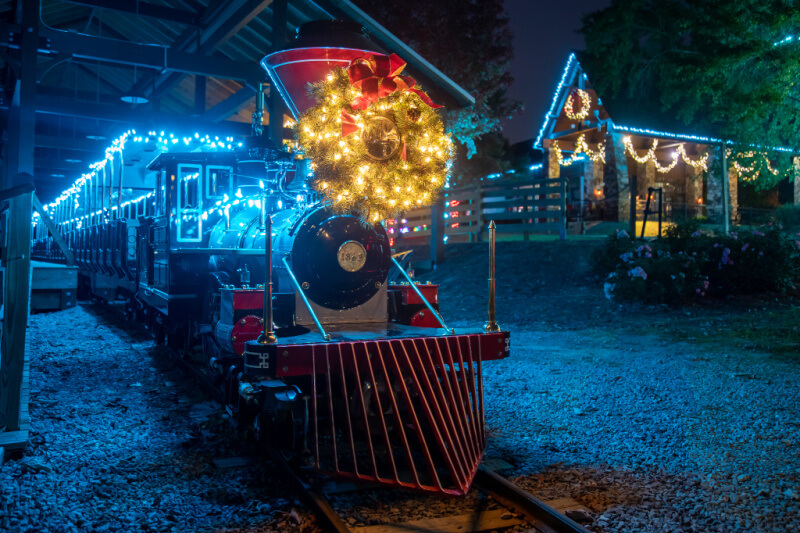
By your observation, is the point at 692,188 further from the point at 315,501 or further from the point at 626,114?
the point at 315,501

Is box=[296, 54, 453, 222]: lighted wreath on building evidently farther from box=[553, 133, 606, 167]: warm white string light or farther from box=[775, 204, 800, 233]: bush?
box=[553, 133, 606, 167]: warm white string light

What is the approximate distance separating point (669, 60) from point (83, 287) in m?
15.3

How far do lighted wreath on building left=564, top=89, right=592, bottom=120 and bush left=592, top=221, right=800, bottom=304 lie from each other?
12.2 m

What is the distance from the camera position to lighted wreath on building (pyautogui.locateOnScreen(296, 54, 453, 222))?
482 cm

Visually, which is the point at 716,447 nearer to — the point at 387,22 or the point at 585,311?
the point at 585,311

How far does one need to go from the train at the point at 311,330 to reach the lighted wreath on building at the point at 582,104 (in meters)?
18.8

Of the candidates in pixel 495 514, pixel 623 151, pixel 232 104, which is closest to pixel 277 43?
pixel 232 104

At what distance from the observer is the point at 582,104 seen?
24062 mm

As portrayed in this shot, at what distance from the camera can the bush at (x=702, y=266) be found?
37.5 ft

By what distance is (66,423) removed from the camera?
5.23m

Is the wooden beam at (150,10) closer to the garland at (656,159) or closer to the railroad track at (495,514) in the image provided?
the railroad track at (495,514)

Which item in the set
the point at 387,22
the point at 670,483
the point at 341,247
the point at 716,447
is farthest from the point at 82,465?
the point at 387,22

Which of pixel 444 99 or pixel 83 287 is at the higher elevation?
pixel 444 99

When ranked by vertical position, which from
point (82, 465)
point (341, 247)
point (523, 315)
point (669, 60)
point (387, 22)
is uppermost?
point (387, 22)
